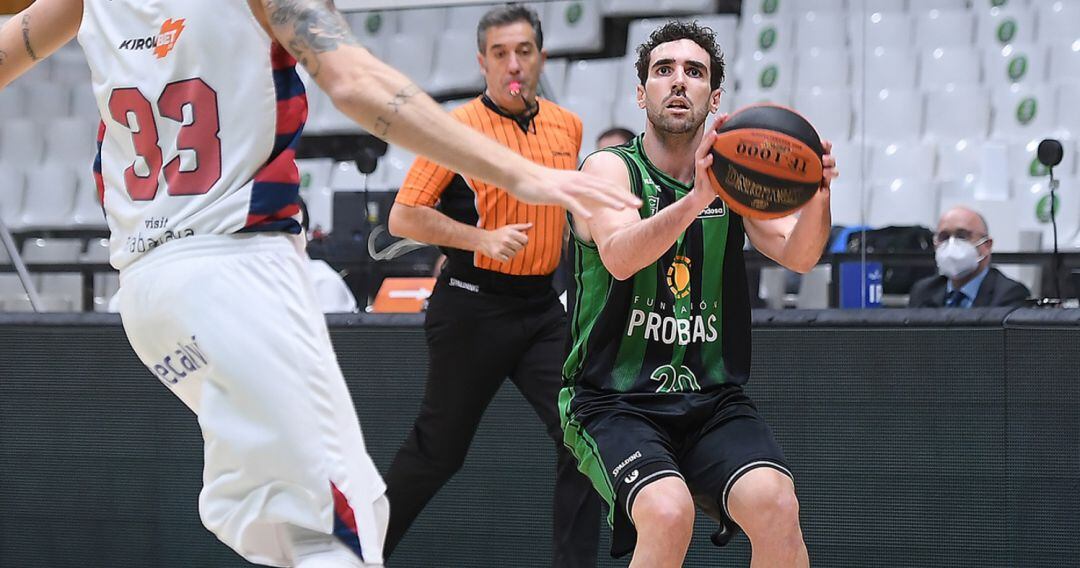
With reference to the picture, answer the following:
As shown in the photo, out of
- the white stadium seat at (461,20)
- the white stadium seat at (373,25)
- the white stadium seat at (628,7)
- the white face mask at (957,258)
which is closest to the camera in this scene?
the white face mask at (957,258)

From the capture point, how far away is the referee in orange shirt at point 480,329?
4547mm

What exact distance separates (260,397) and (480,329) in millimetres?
2346

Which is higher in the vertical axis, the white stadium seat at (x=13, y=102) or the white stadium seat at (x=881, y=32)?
the white stadium seat at (x=881, y=32)

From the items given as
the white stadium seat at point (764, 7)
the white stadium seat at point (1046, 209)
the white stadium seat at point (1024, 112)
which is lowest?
the white stadium seat at point (1046, 209)

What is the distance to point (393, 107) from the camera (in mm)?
2270

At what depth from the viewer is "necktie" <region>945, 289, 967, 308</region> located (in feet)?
20.2

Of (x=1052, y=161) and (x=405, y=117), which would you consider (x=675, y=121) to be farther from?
(x=1052, y=161)

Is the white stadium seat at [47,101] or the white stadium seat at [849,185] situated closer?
the white stadium seat at [849,185]

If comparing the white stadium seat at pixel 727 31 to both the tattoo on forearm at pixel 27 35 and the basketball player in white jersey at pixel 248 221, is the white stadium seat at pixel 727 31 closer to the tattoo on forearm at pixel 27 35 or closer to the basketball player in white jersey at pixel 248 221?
the tattoo on forearm at pixel 27 35

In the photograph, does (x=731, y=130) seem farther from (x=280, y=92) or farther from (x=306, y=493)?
(x=306, y=493)

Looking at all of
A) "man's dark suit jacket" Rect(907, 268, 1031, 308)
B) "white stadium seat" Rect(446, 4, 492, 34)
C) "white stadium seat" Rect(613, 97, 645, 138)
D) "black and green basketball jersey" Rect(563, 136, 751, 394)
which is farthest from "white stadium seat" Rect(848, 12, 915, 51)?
"black and green basketball jersey" Rect(563, 136, 751, 394)

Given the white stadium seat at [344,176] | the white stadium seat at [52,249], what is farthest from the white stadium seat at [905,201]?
the white stadium seat at [52,249]

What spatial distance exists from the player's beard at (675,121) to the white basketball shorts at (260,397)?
1.61 m

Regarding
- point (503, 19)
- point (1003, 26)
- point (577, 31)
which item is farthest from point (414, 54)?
point (503, 19)
